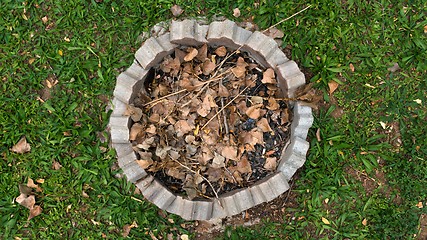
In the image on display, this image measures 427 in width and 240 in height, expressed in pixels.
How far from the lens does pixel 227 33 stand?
8.52 ft

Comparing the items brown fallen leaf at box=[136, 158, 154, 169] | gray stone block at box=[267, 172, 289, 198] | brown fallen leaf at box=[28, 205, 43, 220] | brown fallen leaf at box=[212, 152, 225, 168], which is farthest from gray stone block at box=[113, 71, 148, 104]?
brown fallen leaf at box=[28, 205, 43, 220]

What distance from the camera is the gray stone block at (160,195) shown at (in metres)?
2.64

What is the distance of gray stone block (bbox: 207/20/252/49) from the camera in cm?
260

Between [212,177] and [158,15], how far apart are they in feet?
4.31

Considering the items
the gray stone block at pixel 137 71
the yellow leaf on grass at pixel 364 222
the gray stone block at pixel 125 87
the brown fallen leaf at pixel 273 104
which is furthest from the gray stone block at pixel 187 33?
the yellow leaf on grass at pixel 364 222

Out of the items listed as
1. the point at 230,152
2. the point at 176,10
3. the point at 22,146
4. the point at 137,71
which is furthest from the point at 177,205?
the point at 176,10

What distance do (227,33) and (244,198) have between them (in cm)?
108

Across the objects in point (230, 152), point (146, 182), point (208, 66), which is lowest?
point (230, 152)

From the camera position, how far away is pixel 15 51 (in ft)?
10.4

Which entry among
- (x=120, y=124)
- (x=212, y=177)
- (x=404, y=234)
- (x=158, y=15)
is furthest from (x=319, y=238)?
(x=158, y=15)

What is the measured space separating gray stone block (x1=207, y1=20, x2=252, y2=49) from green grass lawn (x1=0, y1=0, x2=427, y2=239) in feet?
1.73

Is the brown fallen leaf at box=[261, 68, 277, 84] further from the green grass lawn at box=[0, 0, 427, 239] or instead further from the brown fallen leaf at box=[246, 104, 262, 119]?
the green grass lawn at box=[0, 0, 427, 239]

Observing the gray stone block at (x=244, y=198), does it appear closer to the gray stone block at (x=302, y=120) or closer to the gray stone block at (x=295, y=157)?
the gray stone block at (x=295, y=157)

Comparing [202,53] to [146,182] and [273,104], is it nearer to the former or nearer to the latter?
[273,104]
